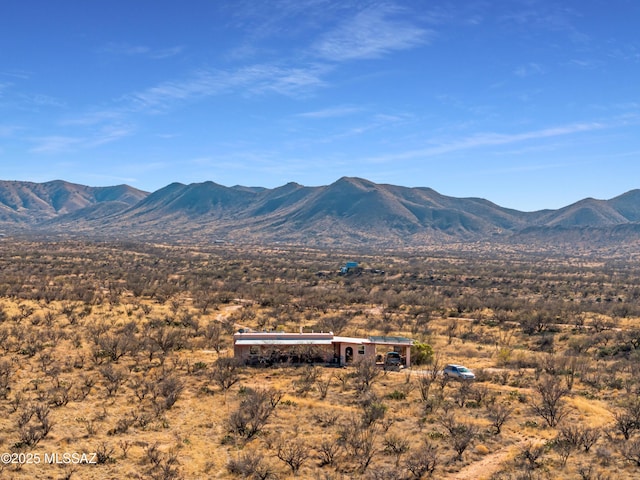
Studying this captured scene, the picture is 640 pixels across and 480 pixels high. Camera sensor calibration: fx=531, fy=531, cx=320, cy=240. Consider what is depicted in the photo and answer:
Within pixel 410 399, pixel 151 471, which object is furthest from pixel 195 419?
pixel 410 399

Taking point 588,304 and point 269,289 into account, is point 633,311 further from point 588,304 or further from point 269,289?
point 269,289

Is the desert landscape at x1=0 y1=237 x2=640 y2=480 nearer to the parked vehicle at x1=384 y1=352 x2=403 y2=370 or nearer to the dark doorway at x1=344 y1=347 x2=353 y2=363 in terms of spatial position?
the parked vehicle at x1=384 y1=352 x2=403 y2=370

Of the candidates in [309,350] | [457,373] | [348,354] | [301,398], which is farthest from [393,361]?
[301,398]

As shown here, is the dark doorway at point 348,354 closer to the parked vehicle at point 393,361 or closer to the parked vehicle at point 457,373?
the parked vehicle at point 393,361

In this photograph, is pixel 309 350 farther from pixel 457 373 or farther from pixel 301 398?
pixel 457 373

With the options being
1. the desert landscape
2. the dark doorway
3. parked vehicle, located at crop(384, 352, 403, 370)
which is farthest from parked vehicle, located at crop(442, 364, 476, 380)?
the dark doorway

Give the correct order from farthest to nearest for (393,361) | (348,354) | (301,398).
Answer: (348,354) < (393,361) < (301,398)

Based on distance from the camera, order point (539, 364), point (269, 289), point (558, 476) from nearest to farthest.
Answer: point (558, 476), point (539, 364), point (269, 289)
